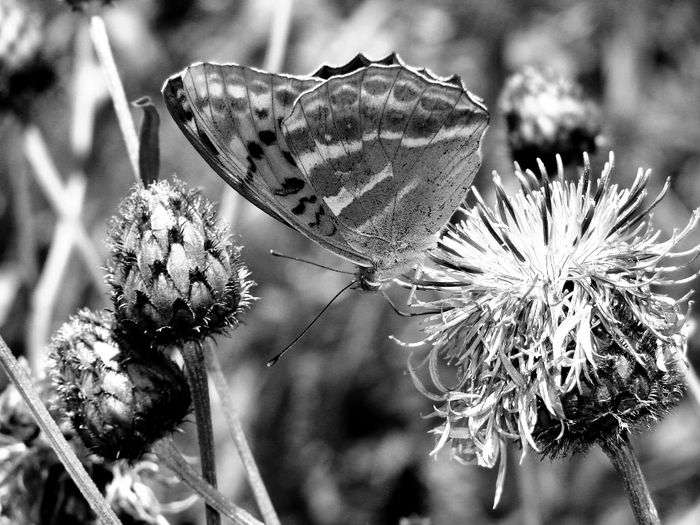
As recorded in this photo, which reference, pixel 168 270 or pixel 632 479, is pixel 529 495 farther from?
pixel 168 270

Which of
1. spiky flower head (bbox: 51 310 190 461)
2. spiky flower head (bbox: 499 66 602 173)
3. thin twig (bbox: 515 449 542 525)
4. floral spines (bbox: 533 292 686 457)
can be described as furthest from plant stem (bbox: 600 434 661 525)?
spiky flower head (bbox: 499 66 602 173)

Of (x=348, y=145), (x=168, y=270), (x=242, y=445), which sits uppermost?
(x=348, y=145)

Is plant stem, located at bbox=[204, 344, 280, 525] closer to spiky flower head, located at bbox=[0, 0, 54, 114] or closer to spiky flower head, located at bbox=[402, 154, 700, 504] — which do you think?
spiky flower head, located at bbox=[402, 154, 700, 504]

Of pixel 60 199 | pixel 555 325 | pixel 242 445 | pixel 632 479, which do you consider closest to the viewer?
pixel 632 479

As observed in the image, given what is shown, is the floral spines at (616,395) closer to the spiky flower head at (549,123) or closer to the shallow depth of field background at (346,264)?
the spiky flower head at (549,123)

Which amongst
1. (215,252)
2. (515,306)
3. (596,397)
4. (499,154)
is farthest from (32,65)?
(596,397)

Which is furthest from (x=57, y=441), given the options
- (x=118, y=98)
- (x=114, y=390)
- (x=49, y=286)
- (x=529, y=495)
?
(x=529, y=495)
